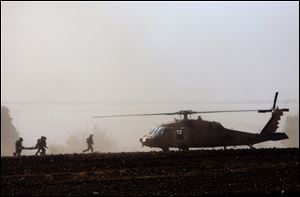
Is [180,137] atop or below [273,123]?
below

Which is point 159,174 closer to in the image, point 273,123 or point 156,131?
point 156,131

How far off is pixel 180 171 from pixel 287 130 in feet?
499

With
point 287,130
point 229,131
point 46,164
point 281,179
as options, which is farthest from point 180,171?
point 287,130

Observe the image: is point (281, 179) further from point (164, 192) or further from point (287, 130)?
point (287, 130)

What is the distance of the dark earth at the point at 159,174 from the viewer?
48.8ft

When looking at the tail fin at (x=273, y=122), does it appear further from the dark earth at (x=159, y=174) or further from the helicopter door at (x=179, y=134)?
the dark earth at (x=159, y=174)

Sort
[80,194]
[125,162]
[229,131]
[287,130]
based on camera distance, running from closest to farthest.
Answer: [80,194]
[125,162]
[229,131]
[287,130]

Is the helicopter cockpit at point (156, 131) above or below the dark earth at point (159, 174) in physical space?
above

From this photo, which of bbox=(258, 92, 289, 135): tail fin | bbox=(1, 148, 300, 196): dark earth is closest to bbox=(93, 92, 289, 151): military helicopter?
bbox=(258, 92, 289, 135): tail fin

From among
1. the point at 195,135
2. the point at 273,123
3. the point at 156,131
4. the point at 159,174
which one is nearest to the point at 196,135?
the point at 195,135

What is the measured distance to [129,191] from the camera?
14.7 metres

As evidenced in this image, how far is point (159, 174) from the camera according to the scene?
17.6 meters

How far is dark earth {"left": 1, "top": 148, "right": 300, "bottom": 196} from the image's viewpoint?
14883 millimetres

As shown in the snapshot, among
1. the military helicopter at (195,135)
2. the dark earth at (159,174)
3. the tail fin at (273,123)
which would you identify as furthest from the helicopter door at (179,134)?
the dark earth at (159,174)
